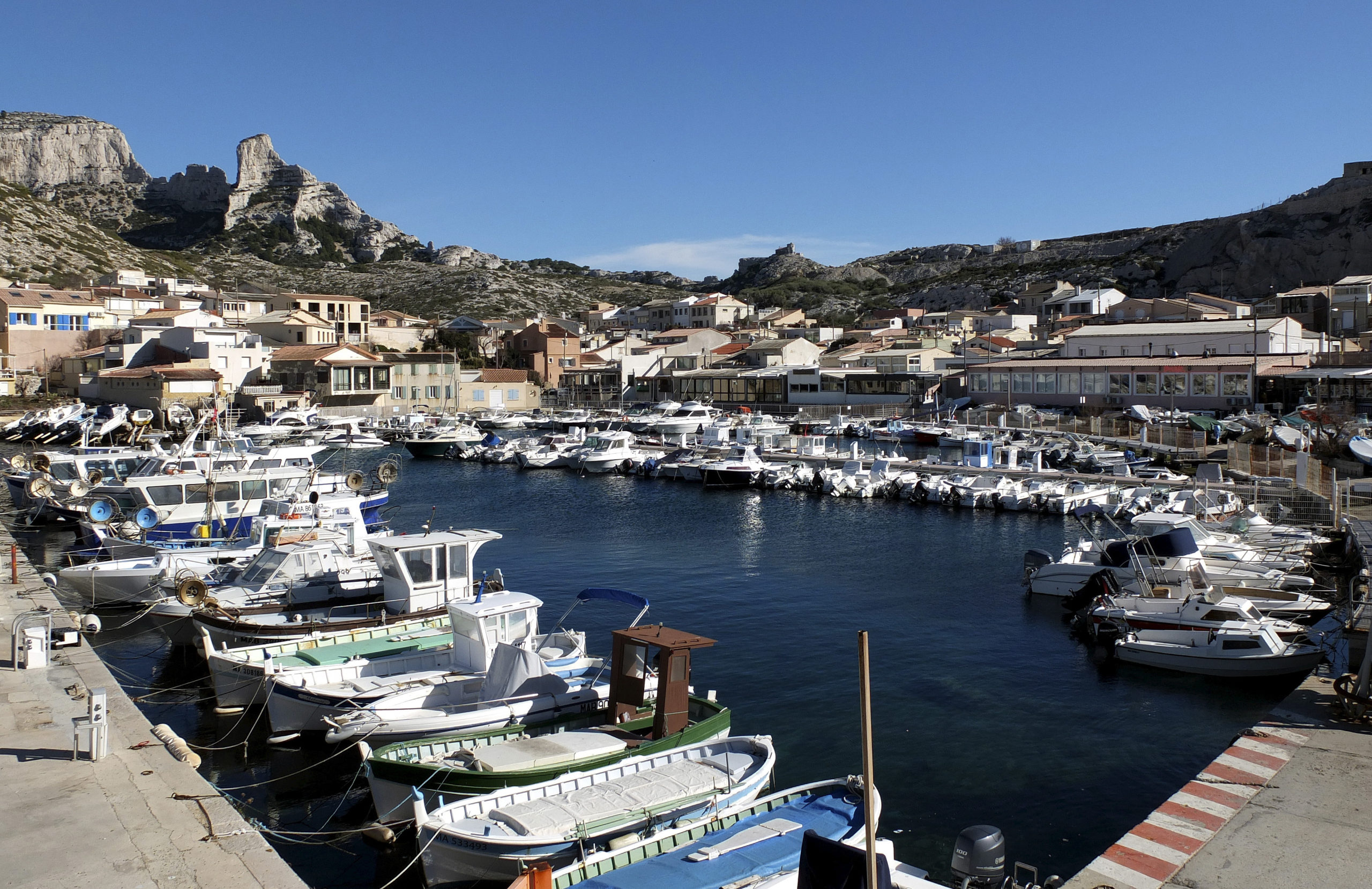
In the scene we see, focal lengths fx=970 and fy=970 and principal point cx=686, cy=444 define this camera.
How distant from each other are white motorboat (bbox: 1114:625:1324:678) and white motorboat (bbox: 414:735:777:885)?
9670 mm

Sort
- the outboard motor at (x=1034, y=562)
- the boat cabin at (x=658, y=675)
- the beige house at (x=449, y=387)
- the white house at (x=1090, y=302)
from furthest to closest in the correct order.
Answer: the white house at (x=1090, y=302)
the beige house at (x=449, y=387)
the outboard motor at (x=1034, y=562)
the boat cabin at (x=658, y=675)

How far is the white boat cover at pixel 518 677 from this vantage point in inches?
522

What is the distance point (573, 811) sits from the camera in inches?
398

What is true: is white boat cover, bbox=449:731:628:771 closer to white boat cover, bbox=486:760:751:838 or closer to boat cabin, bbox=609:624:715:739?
boat cabin, bbox=609:624:715:739

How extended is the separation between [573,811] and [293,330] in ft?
271

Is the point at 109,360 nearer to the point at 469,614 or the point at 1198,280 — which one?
the point at 469,614

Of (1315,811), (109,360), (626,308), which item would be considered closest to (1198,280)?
(626,308)

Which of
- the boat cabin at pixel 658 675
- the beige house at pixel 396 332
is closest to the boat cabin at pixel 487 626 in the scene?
the boat cabin at pixel 658 675

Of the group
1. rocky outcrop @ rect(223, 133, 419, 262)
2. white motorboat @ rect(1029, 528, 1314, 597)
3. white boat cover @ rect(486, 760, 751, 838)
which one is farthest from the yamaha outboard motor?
rocky outcrop @ rect(223, 133, 419, 262)

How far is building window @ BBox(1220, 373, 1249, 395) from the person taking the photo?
61625 millimetres

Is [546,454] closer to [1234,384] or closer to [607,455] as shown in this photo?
[607,455]

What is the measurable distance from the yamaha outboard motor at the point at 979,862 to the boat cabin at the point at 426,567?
10.7 m

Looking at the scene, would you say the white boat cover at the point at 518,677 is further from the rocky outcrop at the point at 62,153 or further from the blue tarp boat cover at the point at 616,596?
the rocky outcrop at the point at 62,153

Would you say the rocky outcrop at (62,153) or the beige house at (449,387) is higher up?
the rocky outcrop at (62,153)
